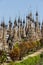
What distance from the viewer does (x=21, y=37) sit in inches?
3199

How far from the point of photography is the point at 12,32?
8006 cm

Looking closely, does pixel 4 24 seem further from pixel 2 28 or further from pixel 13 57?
pixel 13 57

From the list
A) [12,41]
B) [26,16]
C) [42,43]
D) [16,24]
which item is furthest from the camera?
[26,16]

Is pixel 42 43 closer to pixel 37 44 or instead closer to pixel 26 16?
pixel 37 44

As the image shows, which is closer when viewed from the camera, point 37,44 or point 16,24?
point 37,44

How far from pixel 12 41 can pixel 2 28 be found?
13.1 m

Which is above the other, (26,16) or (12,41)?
(26,16)

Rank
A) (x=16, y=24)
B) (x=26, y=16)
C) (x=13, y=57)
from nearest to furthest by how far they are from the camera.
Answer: (x=13, y=57), (x=16, y=24), (x=26, y=16)

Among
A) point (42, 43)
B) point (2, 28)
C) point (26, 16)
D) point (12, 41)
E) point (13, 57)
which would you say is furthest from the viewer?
point (26, 16)

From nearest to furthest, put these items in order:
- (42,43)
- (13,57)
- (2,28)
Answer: (13,57) < (42,43) < (2,28)

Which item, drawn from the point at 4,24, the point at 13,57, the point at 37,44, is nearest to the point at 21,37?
the point at 4,24

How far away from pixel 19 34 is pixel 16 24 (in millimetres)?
4467

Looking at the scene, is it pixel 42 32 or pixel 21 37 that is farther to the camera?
pixel 42 32

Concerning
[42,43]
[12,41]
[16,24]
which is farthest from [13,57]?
[16,24]
